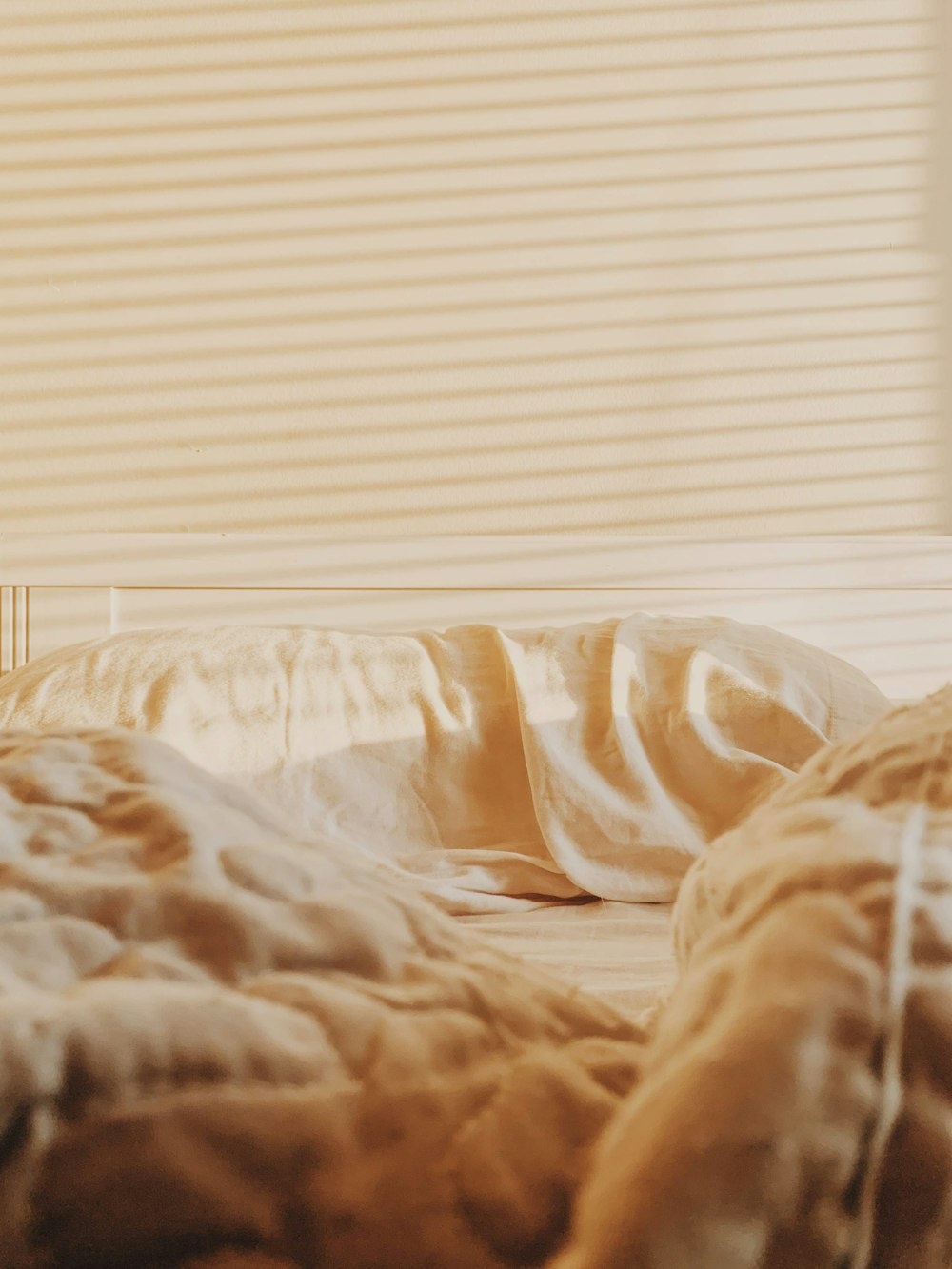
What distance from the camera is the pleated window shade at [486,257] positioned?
207 cm

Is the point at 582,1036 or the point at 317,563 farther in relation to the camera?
the point at 317,563

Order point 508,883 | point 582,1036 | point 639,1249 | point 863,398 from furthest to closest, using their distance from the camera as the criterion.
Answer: point 863,398
point 508,883
point 582,1036
point 639,1249

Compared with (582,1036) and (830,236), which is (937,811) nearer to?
(582,1036)

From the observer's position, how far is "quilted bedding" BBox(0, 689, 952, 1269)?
292 millimetres

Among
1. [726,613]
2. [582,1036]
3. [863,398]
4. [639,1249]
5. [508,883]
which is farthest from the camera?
[863,398]

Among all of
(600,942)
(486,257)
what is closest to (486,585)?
(486,257)

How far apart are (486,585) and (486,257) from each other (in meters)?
0.63

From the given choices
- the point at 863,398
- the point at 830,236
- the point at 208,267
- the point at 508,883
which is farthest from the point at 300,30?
the point at 508,883

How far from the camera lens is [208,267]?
209 cm

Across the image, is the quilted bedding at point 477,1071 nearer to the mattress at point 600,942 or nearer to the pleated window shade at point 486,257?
the mattress at point 600,942

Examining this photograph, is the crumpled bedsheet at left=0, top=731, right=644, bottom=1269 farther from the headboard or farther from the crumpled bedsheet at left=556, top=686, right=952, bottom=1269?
the headboard

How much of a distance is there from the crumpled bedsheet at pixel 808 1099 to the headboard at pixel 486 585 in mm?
1636

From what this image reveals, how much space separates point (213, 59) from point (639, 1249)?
2.25 meters

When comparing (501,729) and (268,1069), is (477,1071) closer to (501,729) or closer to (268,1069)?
(268,1069)
